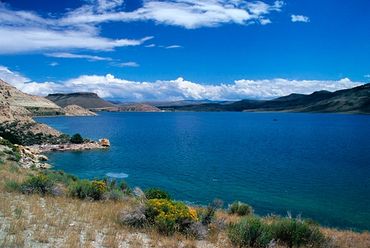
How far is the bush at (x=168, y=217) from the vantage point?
11414 mm

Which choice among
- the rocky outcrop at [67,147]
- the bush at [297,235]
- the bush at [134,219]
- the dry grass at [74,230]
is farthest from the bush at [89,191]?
the rocky outcrop at [67,147]

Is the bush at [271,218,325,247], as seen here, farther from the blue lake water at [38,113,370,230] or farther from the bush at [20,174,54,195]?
the blue lake water at [38,113,370,230]

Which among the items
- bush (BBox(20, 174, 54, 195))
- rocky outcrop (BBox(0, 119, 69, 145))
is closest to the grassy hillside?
bush (BBox(20, 174, 54, 195))

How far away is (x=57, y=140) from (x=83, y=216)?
7308 cm

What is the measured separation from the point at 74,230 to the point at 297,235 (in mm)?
6497

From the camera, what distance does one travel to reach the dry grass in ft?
32.0

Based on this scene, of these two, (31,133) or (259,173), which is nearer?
(259,173)

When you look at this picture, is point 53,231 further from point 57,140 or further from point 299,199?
point 57,140

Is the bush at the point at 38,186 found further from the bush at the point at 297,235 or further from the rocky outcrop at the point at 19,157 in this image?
the rocky outcrop at the point at 19,157

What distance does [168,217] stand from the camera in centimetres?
1155

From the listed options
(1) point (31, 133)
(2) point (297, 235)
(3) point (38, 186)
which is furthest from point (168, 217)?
(1) point (31, 133)

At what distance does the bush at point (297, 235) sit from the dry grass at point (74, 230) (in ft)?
1.70

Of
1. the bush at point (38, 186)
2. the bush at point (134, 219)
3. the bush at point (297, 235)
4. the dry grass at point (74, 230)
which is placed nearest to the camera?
the dry grass at point (74, 230)

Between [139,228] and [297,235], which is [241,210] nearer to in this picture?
[297,235]
